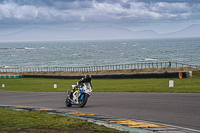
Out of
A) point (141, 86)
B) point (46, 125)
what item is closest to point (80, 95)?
point (46, 125)

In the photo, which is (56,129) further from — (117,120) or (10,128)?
(117,120)

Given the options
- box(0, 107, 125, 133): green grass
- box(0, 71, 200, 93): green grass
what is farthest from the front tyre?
box(0, 71, 200, 93): green grass

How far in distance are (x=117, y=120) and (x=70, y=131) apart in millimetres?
2377

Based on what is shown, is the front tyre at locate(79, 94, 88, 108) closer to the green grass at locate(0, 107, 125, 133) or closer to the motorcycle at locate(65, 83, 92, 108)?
the motorcycle at locate(65, 83, 92, 108)

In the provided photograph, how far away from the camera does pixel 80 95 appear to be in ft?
45.5

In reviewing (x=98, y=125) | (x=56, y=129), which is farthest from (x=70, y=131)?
(x=98, y=125)

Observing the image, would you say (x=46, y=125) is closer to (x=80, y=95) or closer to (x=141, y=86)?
(x=80, y=95)

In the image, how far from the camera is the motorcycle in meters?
13.2

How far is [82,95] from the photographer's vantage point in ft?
44.7

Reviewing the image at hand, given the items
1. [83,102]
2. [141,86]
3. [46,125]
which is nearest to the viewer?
[46,125]

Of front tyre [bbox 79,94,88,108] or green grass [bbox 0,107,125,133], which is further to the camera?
front tyre [bbox 79,94,88,108]

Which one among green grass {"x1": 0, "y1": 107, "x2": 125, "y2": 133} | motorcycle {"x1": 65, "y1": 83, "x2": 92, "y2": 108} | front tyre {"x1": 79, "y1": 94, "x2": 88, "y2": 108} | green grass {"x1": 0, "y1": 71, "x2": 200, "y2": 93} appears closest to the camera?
green grass {"x1": 0, "y1": 107, "x2": 125, "y2": 133}

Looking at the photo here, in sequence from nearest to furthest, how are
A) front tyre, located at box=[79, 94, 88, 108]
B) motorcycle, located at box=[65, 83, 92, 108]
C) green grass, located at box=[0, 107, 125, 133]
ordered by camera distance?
green grass, located at box=[0, 107, 125, 133] < motorcycle, located at box=[65, 83, 92, 108] < front tyre, located at box=[79, 94, 88, 108]

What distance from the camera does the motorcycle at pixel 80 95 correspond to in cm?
1316
